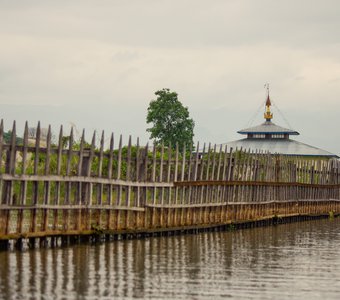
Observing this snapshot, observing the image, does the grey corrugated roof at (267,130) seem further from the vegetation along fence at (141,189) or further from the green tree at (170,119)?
the vegetation along fence at (141,189)

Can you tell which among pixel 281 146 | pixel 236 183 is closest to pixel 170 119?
pixel 281 146

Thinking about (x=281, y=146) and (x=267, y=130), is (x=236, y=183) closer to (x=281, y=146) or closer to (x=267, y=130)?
(x=281, y=146)

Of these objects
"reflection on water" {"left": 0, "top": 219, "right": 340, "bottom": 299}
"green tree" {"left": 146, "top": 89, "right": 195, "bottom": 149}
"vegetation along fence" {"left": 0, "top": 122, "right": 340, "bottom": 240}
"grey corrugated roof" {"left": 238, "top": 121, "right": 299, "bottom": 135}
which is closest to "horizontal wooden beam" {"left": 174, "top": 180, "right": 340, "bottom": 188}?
"vegetation along fence" {"left": 0, "top": 122, "right": 340, "bottom": 240}

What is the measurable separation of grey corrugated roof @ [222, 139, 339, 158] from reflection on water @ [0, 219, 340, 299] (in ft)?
262

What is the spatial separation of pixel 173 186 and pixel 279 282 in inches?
424

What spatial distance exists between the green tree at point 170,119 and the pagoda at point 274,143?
12.1m

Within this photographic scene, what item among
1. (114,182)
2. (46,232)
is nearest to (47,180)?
(46,232)

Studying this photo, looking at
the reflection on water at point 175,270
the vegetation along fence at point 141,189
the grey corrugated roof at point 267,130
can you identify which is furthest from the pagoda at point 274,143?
the reflection on water at point 175,270

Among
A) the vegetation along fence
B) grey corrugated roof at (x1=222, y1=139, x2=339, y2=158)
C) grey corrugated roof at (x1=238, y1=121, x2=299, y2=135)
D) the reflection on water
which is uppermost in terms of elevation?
grey corrugated roof at (x1=238, y1=121, x2=299, y2=135)

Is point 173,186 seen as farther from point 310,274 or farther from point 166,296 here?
point 166,296

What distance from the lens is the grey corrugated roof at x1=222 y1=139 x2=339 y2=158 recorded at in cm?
10912

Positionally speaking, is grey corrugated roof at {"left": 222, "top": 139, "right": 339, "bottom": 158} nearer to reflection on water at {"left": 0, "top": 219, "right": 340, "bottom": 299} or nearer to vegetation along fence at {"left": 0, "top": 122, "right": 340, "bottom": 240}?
vegetation along fence at {"left": 0, "top": 122, "right": 340, "bottom": 240}

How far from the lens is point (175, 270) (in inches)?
821

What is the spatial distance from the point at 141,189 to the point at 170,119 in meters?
69.8
